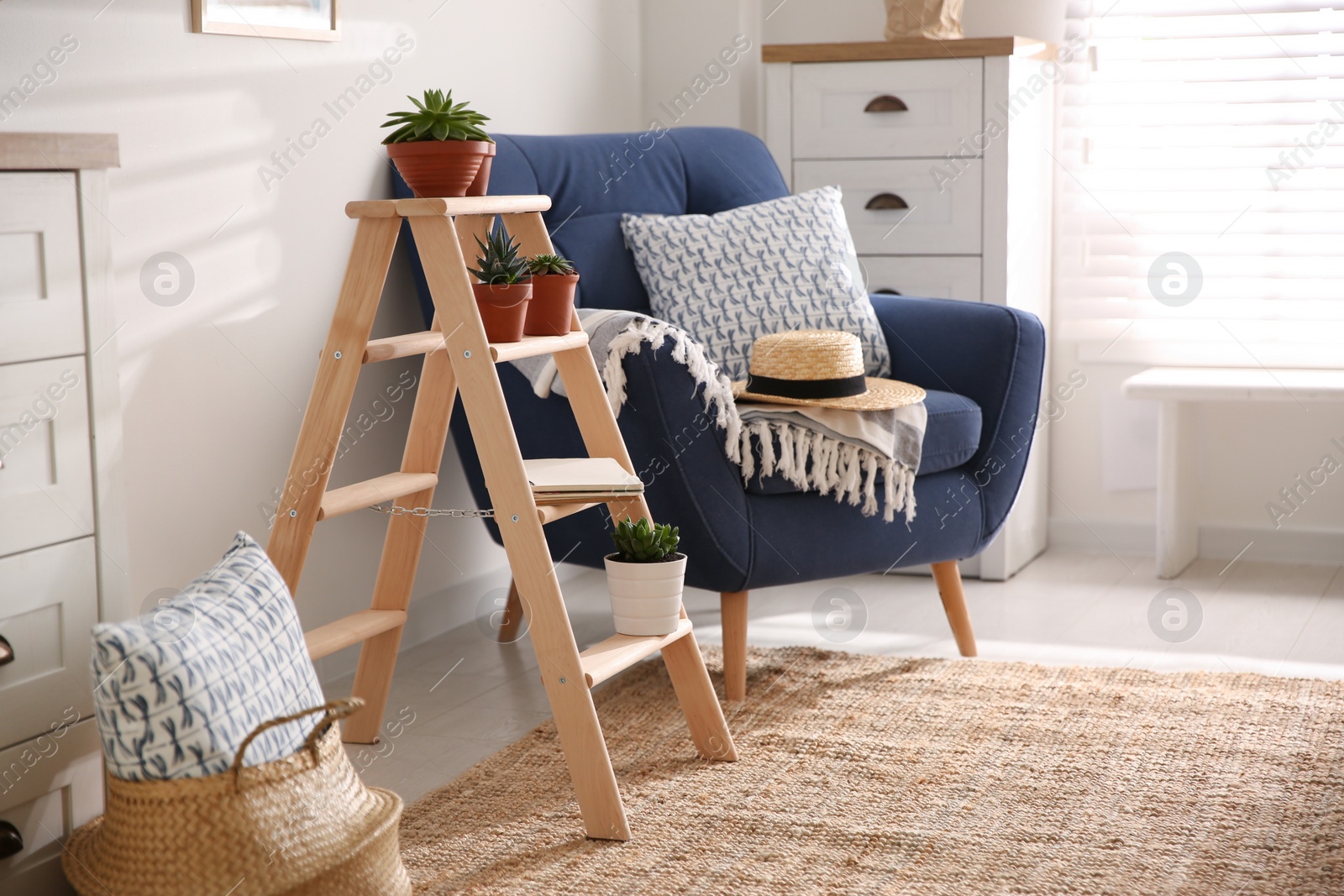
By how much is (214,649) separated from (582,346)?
74cm

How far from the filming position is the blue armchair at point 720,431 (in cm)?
217

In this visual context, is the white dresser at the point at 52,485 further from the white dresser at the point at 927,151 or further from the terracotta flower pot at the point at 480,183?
the white dresser at the point at 927,151

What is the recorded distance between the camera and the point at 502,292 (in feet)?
5.90

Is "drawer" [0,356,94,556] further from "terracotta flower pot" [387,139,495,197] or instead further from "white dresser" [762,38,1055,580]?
"white dresser" [762,38,1055,580]

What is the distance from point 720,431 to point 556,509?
415 mm

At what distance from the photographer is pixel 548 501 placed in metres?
1.83

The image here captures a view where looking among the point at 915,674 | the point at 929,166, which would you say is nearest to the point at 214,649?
the point at 915,674

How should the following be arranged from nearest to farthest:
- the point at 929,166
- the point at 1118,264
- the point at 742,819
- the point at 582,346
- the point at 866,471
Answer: the point at 742,819, the point at 582,346, the point at 866,471, the point at 929,166, the point at 1118,264

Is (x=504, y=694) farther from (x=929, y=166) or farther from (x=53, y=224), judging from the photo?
(x=929, y=166)

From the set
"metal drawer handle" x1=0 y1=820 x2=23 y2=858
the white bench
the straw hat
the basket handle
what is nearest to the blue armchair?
the straw hat

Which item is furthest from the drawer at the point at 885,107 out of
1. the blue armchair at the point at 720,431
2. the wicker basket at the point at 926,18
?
the blue armchair at the point at 720,431

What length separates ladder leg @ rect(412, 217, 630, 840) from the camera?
171 centimetres

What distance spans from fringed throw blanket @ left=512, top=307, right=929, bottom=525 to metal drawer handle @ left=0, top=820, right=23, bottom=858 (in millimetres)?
1047

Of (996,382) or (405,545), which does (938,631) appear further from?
(405,545)
